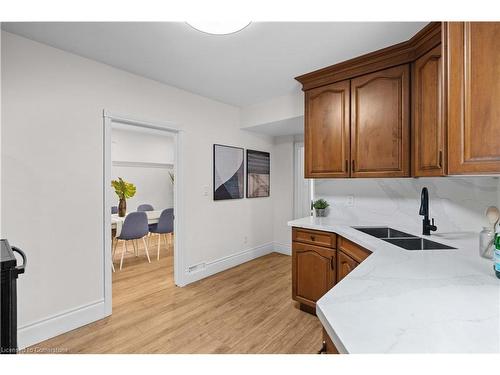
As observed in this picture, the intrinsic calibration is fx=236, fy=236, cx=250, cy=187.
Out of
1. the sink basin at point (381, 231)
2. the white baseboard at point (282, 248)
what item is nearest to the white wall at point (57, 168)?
the sink basin at point (381, 231)

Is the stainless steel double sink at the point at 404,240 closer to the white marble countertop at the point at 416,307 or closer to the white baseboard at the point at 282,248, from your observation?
the white marble countertop at the point at 416,307

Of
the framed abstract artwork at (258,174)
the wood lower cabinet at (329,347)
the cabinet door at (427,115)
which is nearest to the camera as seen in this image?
the wood lower cabinet at (329,347)

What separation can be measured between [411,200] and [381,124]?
754 millimetres

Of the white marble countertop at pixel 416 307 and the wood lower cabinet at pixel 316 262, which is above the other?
the white marble countertop at pixel 416 307

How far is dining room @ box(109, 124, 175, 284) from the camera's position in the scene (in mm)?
3449

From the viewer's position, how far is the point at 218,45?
1.91 metres

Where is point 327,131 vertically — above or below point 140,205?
above

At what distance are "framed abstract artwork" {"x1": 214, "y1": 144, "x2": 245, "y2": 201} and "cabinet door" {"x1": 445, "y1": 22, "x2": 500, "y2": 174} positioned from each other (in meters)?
2.61

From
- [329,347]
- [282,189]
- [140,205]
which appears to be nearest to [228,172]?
[282,189]

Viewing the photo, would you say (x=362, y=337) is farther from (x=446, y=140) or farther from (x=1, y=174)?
(x=1, y=174)

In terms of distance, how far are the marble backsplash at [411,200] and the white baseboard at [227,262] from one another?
160 cm

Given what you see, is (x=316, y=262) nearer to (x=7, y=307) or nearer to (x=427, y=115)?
(x=427, y=115)

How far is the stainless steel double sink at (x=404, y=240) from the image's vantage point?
1.65m
